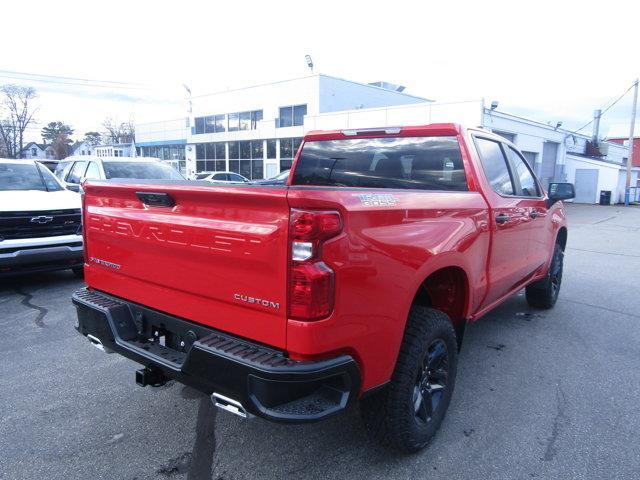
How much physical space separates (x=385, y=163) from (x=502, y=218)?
102 cm

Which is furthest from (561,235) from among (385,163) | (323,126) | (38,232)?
(323,126)

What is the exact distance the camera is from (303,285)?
2092mm

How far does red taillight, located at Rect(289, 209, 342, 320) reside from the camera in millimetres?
2070

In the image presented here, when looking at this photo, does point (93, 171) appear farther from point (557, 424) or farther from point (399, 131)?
point (557, 424)

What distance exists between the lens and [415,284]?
2.60 m

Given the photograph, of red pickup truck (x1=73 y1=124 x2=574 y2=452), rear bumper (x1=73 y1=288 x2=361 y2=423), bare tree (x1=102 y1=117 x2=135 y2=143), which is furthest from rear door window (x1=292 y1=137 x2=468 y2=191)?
bare tree (x1=102 y1=117 x2=135 y2=143)

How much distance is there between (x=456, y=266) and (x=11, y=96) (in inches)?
2516

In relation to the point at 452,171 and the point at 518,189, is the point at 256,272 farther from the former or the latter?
the point at 518,189

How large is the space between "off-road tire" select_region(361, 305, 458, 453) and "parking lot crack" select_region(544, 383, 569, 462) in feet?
2.29

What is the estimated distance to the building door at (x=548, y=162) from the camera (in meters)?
29.6

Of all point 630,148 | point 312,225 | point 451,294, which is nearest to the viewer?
point 312,225

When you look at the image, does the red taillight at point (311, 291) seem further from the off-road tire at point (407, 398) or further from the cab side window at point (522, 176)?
the cab side window at point (522, 176)

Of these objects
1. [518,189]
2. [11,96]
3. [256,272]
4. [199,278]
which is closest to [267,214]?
[256,272]

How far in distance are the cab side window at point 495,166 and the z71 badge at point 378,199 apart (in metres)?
1.64
